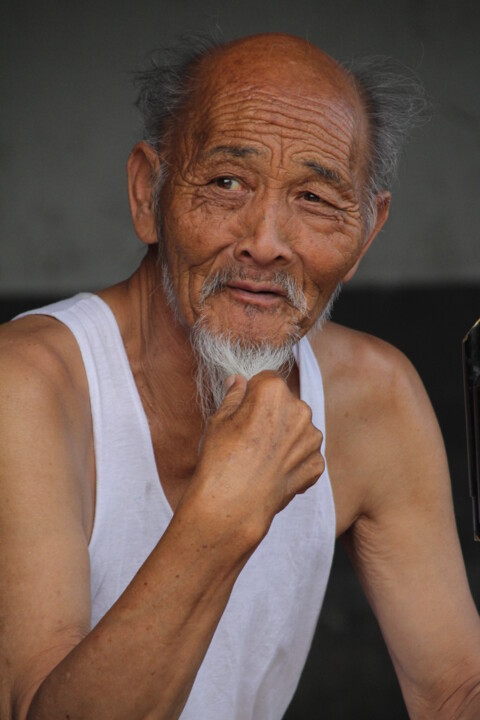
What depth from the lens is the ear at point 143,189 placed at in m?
2.55

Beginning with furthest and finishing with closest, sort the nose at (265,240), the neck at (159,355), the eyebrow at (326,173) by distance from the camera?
the neck at (159,355), the eyebrow at (326,173), the nose at (265,240)

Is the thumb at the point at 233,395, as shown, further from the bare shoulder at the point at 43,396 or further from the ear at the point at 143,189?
the ear at the point at 143,189

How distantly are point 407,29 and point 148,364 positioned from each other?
335 centimetres

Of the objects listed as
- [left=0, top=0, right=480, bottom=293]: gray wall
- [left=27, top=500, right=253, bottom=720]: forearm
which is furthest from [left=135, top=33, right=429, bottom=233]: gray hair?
[left=0, top=0, right=480, bottom=293]: gray wall

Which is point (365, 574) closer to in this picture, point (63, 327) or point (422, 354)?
point (63, 327)

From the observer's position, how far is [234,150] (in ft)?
7.77

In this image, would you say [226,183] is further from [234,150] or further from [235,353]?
[235,353]

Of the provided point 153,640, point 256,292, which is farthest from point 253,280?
point 153,640

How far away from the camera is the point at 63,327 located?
2402 mm

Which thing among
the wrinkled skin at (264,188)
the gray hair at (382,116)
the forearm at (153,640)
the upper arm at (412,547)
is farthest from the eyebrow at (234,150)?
the forearm at (153,640)

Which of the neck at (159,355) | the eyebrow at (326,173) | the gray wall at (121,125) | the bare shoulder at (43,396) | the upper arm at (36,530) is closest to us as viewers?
the upper arm at (36,530)

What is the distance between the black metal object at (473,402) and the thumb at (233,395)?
1.22 ft

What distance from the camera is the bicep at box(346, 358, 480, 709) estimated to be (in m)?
2.59

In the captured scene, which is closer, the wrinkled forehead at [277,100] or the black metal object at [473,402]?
the black metal object at [473,402]
